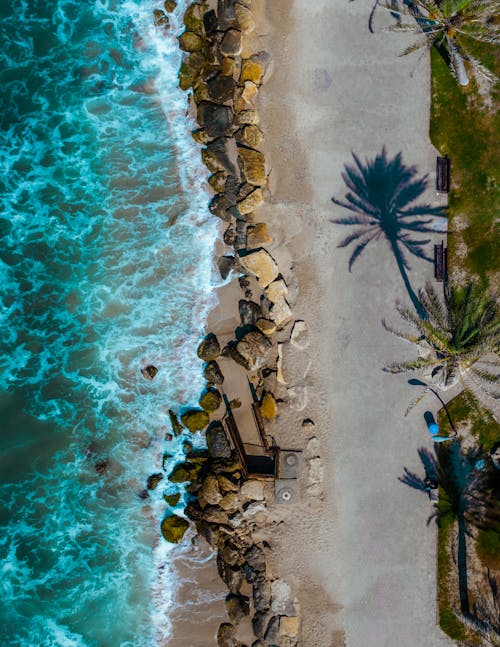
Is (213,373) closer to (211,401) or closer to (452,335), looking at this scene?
(211,401)

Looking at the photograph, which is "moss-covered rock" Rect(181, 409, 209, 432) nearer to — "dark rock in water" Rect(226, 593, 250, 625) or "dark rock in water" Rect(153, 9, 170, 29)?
"dark rock in water" Rect(226, 593, 250, 625)

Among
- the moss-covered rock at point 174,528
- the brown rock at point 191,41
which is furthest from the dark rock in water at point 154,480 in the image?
the brown rock at point 191,41

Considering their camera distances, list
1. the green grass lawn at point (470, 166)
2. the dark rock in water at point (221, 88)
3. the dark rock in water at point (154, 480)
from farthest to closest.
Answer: the dark rock in water at point (154, 480) < the dark rock in water at point (221, 88) < the green grass lawn at point (470, 166)

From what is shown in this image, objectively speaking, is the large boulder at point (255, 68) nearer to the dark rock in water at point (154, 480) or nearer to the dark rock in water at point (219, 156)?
the dark rock in water at point (219, 156)

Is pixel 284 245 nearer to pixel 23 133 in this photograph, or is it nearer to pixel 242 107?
pixel 242 107

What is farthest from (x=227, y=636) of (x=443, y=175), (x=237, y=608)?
(x=443, y=175)

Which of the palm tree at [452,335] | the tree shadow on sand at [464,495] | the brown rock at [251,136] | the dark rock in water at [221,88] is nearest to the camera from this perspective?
the palm tree at [452,335]

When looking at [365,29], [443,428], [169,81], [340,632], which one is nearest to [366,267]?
[443,428]
